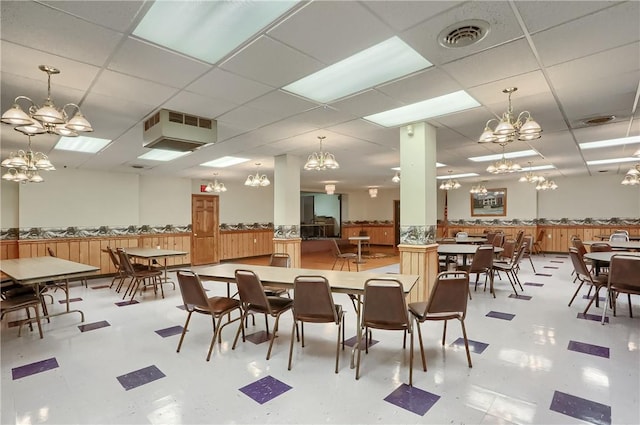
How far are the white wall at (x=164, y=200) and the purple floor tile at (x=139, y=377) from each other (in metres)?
7.02

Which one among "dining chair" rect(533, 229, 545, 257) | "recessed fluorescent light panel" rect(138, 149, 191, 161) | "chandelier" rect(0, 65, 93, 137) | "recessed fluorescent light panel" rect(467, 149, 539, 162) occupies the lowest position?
"dining chair" rect(533, 229, 545, 257)

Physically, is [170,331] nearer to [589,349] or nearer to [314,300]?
[314,300]

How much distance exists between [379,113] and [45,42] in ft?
11.0

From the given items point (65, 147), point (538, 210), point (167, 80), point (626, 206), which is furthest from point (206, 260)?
point (626, 206)

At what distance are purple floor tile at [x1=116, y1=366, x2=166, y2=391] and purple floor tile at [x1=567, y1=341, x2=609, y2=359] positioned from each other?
384 centimetres

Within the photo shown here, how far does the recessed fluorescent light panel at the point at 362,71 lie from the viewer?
2.72 m

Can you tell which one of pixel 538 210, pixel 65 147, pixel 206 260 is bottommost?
pixel 206 260

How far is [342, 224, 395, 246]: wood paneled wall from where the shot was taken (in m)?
14.8

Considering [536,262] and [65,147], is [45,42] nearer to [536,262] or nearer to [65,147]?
[65,147]

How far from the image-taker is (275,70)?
292cm

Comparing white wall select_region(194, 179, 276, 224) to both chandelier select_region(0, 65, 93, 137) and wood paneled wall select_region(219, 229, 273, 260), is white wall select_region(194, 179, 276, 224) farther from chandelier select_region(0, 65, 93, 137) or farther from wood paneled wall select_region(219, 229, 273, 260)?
chandelier select_region(0, 65, 93, 137)

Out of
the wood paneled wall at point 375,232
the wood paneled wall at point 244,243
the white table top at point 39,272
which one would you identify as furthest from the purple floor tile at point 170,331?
the wood paneled wall at point 375,232

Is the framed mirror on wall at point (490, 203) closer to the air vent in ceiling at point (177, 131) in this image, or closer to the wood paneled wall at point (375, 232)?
the wood paneled wall at point (375, 232)

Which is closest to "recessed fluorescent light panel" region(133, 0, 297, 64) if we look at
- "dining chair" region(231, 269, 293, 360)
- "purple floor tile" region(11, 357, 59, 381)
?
"dining chair" region(231, 269, 293, 360)
